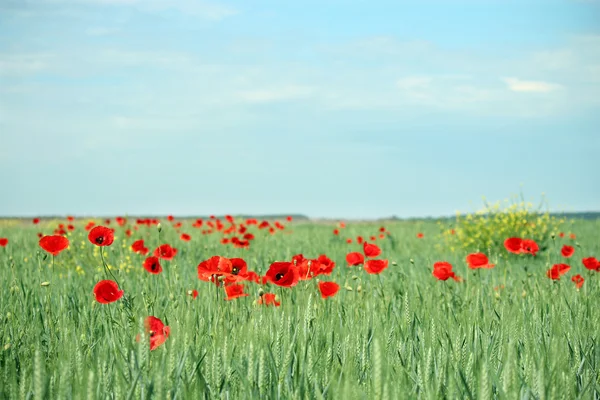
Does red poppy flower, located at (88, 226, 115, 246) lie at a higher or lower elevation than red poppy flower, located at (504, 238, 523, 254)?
higher

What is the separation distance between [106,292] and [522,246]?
314 cm

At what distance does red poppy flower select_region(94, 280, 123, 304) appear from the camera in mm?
2588

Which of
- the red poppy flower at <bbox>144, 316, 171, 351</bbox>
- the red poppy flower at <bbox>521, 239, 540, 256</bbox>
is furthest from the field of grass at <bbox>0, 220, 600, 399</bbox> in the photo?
the red poppy flower at <bbox>521, 239, 540, 256</bbox>

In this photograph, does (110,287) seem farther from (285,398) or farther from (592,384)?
(592,384)

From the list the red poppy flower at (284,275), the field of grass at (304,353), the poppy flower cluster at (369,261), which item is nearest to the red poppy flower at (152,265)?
the field of grass at (304,353)

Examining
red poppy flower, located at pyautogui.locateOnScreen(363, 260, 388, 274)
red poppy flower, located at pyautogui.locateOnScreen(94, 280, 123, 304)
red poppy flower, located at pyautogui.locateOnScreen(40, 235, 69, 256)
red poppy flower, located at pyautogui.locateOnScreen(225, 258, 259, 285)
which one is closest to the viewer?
red poppy flower, located at pyautogui.locateOnScreen(94, 280, 123, 304)

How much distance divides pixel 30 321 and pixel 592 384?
3.02 m

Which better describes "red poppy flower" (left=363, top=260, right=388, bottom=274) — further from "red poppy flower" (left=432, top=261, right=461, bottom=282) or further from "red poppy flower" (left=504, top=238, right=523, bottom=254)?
"red poppy flower" (left=504, top=238, right=523, bottom=254)

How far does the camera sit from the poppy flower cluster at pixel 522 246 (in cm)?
431

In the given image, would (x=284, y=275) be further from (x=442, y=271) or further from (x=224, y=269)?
(x=442, y=271)

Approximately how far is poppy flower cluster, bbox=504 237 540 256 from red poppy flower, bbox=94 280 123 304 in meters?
3.01

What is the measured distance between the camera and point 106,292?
264cm

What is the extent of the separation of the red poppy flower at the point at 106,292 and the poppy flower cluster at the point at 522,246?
3011mm

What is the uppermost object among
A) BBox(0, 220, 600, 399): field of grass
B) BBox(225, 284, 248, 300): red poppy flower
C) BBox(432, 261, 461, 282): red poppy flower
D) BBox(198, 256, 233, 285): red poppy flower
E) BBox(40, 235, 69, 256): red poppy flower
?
BBox(40, 235, 69, 256): red poppy flower
